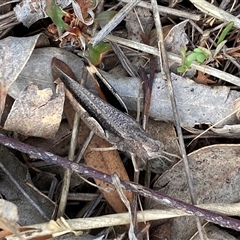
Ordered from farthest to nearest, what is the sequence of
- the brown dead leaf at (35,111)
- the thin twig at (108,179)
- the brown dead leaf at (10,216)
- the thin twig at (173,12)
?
the thin twig at (173,12) < the brown dead leaf at (35,111) < the thin twig at (108,179) < the brown dead leaf at (10,216)

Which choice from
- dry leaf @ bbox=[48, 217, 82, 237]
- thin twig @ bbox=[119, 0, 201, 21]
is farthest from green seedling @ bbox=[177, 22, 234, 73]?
dry leaf @ bbox=[48, 217, 82, 237]

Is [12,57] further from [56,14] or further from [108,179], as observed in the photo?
[108,179]

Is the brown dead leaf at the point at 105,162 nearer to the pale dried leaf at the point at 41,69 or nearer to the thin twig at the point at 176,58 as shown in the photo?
the pale dried leaf at the point at 41,69

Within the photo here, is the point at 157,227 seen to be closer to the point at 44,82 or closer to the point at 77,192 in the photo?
the point at 77,192

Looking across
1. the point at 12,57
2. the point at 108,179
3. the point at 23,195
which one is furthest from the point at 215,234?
the point at 12,57

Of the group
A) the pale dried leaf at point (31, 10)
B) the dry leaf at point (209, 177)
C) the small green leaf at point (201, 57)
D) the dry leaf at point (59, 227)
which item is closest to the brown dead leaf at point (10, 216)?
the dry leaf at point (59, 227)

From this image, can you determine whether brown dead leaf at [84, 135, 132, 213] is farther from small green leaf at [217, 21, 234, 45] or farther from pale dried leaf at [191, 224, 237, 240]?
small green leaf at [217, 21, 234, 45]
